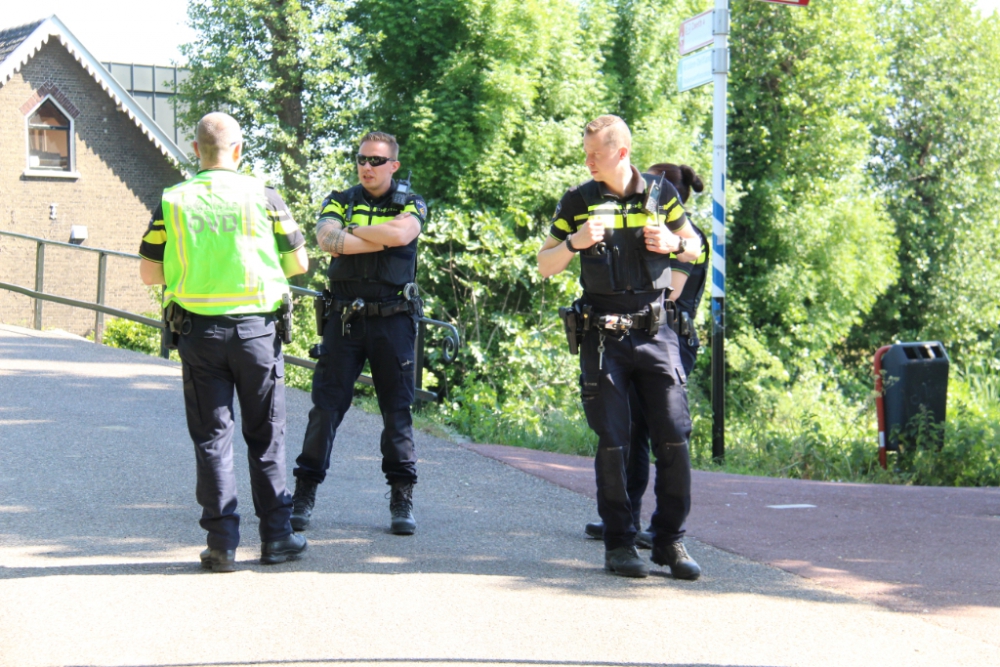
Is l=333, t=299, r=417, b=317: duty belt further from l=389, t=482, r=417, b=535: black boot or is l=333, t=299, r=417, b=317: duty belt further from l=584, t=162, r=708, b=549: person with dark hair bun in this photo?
→ l=584, t=162, r=708, b=549: person with dark hair bun

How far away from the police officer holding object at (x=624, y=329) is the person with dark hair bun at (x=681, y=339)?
23 centimetres

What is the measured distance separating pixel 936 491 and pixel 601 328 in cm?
370

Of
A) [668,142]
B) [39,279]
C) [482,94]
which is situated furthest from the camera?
[668,142]

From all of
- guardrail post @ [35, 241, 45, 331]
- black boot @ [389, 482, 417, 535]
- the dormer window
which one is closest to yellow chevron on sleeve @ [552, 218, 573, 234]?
black boot @ [389, 482, 417, 535]

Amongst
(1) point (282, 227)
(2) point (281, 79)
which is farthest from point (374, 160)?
(2) point (281, 79)

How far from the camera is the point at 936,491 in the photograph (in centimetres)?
710

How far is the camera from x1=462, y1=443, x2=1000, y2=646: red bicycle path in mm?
4473

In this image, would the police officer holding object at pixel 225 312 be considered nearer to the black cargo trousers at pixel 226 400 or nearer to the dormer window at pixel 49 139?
the black cargo trousers at pixel 226 400

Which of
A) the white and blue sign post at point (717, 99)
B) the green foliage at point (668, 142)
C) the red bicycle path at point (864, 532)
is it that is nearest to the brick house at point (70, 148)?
the green foliage at point (668, 142)

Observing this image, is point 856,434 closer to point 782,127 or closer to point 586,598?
point 586,598

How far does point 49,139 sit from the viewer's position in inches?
1112

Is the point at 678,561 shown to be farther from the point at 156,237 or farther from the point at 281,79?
the point at 281,79

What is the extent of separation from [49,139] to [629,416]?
27.1m

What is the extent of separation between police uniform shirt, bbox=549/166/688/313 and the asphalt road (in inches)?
44.2
